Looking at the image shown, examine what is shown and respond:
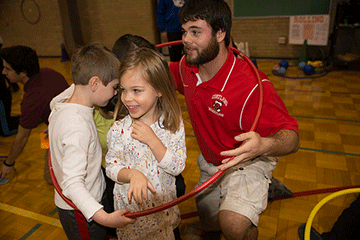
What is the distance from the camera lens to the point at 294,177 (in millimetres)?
3049

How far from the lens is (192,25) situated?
2.09 meters

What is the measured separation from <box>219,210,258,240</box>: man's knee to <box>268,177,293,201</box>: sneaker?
88cm

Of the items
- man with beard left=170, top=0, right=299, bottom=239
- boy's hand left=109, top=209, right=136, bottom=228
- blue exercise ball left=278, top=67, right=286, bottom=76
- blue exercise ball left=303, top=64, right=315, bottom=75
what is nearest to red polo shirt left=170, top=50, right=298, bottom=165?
man with beard left=170, top=0, right=299, bottom=239

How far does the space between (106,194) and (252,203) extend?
1.06 meters

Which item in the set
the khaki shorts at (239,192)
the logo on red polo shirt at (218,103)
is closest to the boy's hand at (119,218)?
the khaki shorts at (239,192)

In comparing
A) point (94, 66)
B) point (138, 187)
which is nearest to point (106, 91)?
point (94, 66)

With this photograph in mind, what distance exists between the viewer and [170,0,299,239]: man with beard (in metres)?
1.88

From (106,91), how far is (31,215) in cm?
199

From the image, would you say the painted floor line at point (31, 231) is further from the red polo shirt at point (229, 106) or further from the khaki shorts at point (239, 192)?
the red polo shirt at point (229, 106)

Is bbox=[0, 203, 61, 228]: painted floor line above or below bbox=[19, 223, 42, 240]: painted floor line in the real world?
below

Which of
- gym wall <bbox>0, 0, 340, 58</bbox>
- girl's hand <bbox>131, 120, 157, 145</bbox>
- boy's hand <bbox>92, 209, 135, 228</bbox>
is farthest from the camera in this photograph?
gym wall <bbox>0, 0, 340, 58</bbox>

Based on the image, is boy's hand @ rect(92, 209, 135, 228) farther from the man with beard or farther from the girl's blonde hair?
the man with beard

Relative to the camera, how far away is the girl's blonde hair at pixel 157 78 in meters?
1.56

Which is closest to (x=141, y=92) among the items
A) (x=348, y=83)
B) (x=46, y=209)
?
(x=46, y=209)
